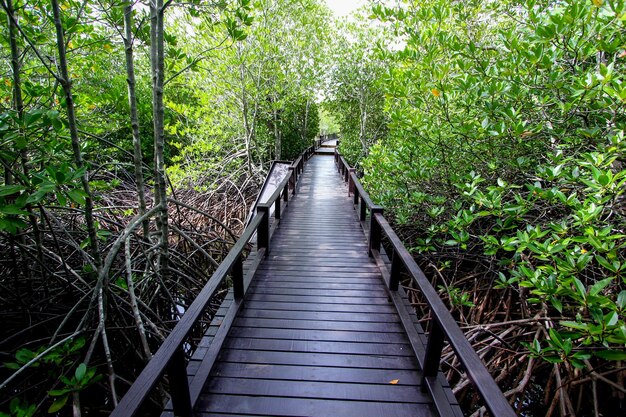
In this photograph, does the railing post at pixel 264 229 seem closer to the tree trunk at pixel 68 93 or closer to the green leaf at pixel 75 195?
the tree trunk at pixel 68 93

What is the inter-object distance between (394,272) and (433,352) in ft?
3.65

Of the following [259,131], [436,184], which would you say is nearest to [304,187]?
[259,131]

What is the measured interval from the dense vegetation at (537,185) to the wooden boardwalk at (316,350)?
1.00 metres

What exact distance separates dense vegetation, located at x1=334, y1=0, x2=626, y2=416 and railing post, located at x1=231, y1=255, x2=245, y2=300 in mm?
2259

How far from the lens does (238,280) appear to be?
2859mm

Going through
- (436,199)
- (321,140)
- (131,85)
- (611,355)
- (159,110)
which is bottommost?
(611,355)

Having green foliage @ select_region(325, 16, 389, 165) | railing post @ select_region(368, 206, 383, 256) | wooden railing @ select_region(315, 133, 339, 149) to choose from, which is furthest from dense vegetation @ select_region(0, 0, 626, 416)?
wooden railing @ select_region(315, 133, 339, 149)

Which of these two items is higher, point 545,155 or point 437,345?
point 545,155

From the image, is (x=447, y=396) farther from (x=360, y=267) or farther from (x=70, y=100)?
(x=70, y=100)

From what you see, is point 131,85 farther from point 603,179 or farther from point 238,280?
point 603,179

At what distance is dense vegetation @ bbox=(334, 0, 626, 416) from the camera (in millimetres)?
1952

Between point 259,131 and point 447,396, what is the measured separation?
1177cm

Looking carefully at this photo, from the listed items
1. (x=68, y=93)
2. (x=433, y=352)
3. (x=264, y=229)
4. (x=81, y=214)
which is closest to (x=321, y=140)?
(x=264, y=229)

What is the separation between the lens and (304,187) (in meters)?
9.34
